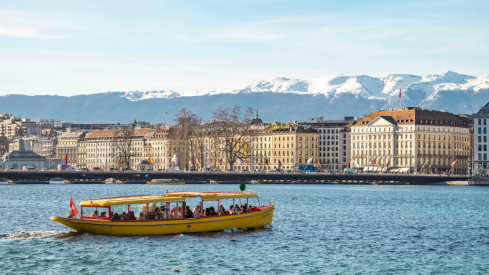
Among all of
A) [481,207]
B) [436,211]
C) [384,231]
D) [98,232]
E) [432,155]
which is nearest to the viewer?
[98,232]

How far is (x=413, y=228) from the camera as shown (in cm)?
6222

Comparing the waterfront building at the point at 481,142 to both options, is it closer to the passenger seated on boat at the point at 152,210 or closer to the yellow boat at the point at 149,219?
the yellow boat at the point at 149,219

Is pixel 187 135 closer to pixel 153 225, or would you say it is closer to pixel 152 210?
pixel 152 210

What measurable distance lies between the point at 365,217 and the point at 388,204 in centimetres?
2152

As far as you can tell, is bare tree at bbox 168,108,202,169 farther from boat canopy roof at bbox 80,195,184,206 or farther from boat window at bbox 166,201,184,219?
boat canopy roof at bbox 80,195,184,206

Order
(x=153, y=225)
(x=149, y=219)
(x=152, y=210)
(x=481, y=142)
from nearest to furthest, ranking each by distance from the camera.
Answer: (x=153, y=225), (x=149, y=219), (x=152, y=210), (x=481, y=142)

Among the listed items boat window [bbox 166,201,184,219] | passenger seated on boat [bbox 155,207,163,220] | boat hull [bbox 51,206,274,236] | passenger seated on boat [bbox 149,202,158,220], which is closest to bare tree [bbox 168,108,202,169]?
boat hull [bbox 51,206,274,236]

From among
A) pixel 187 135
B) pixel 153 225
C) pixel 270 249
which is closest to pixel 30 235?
pixel 153 225

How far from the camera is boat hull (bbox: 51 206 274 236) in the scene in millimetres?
49781

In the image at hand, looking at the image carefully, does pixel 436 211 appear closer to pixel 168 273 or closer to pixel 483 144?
pixel 168 273

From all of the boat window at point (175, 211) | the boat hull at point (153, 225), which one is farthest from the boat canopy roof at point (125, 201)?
the boat hull at point (153, 225)

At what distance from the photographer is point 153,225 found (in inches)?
2002

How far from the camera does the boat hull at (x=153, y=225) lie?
49.8 metres

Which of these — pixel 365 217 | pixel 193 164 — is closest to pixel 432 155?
pixel 193 164
